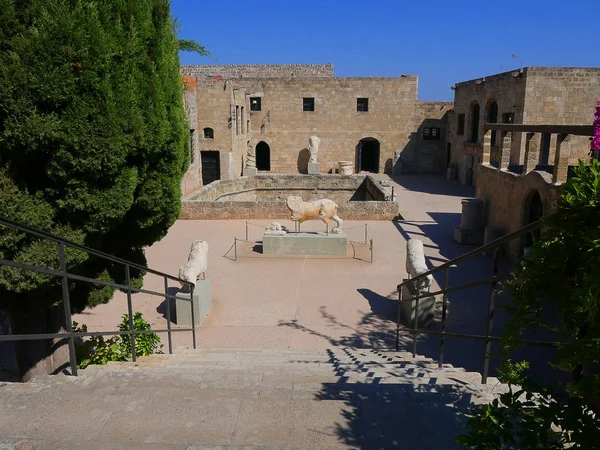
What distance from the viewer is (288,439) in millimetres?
2748

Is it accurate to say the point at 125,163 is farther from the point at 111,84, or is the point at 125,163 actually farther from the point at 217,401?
the point at 217,401

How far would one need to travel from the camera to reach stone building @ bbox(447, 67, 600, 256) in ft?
34.8

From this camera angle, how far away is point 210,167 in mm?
24656

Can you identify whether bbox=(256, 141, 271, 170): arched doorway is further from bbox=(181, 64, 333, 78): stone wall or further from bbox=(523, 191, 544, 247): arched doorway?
bbox=(523, 191, 544, 247): arched doorway

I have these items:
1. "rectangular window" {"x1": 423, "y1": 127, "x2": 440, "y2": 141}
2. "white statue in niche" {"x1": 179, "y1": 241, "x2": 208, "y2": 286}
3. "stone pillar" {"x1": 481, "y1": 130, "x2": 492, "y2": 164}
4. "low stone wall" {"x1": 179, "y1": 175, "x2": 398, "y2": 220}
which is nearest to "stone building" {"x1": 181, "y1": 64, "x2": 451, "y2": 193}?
"rectangular window" {"x1": 423, "y1": 127, "x2": 440, "y2": 141}

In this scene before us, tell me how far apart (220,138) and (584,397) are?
903 inches

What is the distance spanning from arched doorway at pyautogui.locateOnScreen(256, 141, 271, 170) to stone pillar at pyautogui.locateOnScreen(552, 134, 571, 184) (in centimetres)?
2162

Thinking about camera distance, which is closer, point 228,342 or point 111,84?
point 111,84

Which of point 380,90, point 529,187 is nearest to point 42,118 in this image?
point 529,187

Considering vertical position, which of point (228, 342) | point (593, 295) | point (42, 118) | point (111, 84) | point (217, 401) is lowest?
point (228, 342)

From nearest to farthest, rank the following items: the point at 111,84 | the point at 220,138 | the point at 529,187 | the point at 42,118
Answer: the point at 42,118
the point at 111,84
the point at 529,187
the point at 220,138

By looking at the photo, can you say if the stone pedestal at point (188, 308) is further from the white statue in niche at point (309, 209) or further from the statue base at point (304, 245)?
the white statue in niche at point (309, 209)

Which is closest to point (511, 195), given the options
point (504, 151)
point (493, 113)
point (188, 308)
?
point (504, 151)

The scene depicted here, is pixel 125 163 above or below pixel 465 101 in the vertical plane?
below
